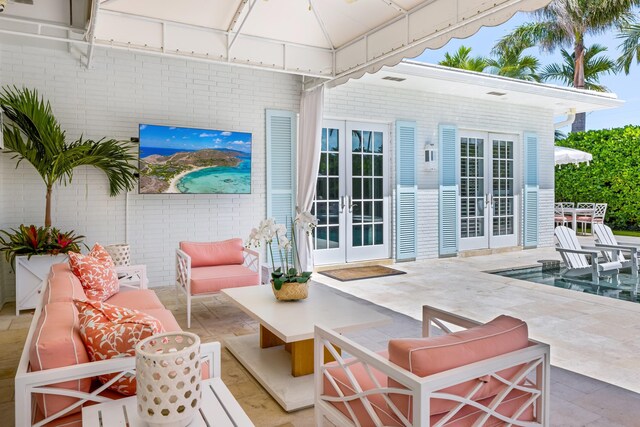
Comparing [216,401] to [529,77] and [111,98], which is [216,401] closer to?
[111,98]

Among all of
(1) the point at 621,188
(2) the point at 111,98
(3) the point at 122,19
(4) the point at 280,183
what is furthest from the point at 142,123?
(1) the point at 621,188

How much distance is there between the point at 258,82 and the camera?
20.8 feet

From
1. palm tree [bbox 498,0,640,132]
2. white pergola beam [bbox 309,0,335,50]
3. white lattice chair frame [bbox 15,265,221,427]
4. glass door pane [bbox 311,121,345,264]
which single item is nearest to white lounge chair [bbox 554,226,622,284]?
glass door pane [bbox 311,121,345,264]

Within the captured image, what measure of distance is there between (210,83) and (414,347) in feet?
17.2

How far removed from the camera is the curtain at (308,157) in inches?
247

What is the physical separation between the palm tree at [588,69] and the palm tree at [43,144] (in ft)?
56.5

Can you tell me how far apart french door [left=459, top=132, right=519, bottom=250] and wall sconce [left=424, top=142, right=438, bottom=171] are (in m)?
0.84

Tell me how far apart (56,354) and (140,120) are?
4463 millimetres

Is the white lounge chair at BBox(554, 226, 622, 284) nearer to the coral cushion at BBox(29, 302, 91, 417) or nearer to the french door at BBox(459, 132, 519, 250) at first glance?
the french door at BBox(459, 132, 519, 250)

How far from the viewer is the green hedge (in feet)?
37.8

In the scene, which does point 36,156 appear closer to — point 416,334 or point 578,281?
point 416,334

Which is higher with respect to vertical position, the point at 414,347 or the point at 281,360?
the point at 414,347

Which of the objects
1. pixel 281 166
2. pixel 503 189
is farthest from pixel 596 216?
pixel 281 166

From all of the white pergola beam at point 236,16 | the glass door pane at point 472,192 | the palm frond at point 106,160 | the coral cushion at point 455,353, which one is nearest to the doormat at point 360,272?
the glass door pane at point 472,192
